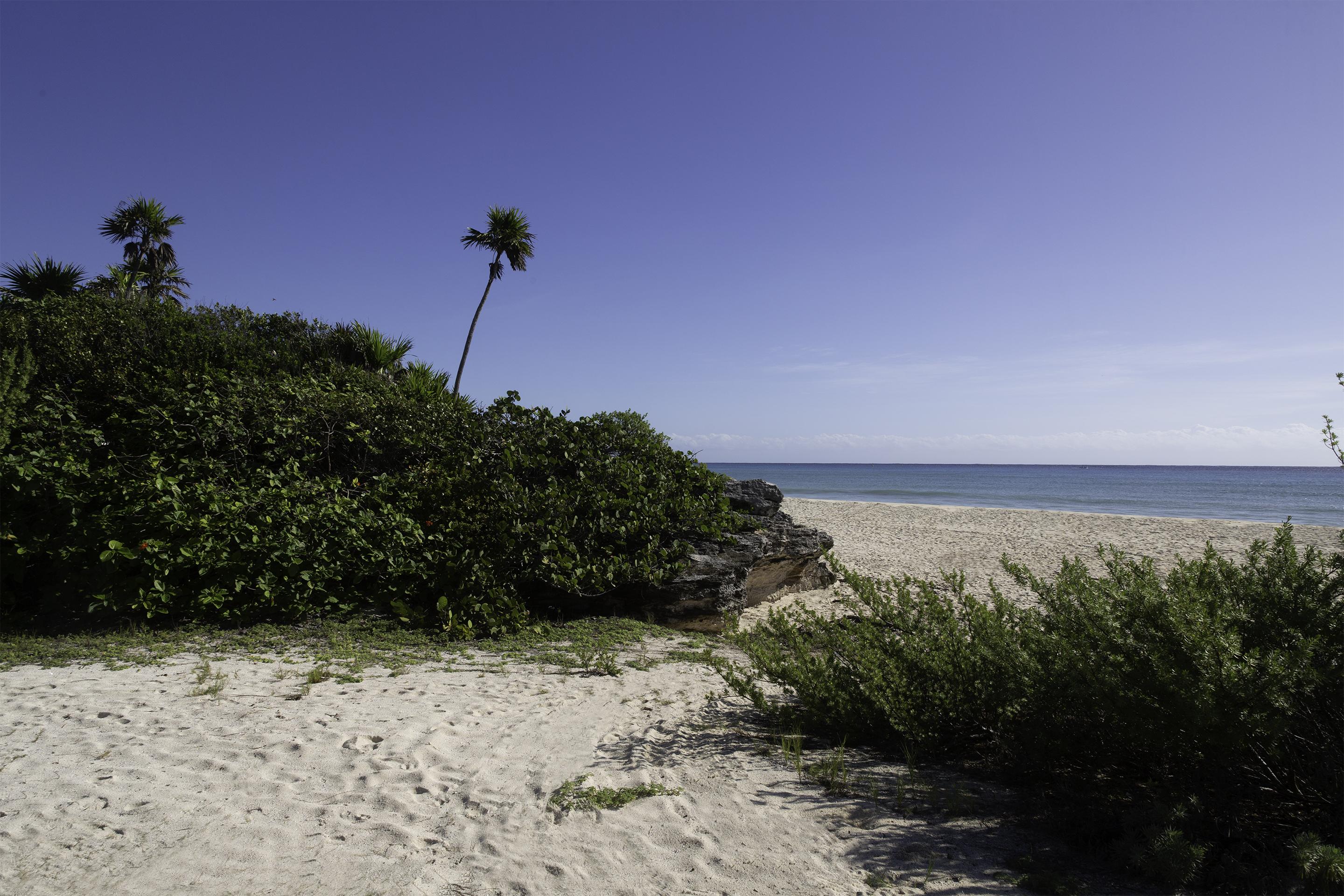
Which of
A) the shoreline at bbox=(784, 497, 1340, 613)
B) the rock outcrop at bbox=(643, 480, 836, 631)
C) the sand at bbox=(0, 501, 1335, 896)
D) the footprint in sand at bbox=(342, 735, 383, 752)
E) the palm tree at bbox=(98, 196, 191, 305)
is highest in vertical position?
the palm tree at bbox=(98, 196, 191, 305)

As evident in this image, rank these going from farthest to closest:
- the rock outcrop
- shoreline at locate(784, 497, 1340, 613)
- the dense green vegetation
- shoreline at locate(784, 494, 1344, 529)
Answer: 1. shoreline at locate(784, 494, 1344, 529)
2. shoreline at locate(784, 497, 1340, 613)
3. the rock outcrop
4. the dense green vegetation

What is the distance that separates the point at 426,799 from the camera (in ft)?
11.1

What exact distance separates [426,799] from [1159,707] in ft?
11.3

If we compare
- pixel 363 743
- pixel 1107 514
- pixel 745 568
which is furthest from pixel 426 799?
pixel 1107 514

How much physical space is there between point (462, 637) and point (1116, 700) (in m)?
5.37

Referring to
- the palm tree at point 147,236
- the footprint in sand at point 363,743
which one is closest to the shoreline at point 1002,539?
the footprint in sand at point 363,743

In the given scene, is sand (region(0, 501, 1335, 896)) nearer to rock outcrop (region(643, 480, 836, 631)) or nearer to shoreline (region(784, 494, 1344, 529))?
rock outcrop (region(643, 480, 836, 631))

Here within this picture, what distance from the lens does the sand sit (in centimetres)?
281

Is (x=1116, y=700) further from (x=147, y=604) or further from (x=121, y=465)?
(x=121, y=465)

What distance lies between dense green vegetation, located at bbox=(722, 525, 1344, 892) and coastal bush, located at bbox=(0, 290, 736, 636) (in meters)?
3.72

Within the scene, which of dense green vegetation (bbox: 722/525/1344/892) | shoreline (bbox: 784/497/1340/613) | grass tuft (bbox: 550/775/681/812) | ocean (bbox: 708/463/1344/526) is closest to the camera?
dense green vegetation (bbox: 722/525/1344/892)

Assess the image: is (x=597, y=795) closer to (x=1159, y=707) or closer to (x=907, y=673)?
(x=907, y=673)

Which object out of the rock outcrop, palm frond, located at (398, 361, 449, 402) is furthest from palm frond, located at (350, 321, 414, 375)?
the rock outcrop

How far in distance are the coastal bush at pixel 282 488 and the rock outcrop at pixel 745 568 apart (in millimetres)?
320
